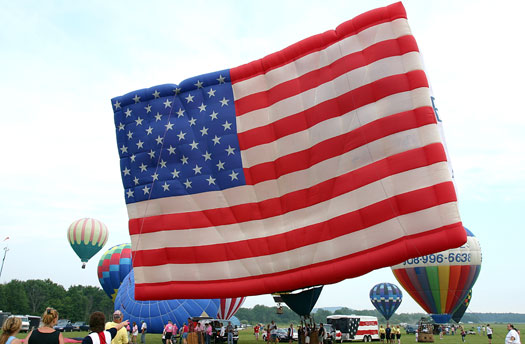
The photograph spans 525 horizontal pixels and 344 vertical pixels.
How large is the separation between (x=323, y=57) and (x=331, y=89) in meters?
0.77

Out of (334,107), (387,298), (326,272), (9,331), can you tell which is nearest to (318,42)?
(334,107)

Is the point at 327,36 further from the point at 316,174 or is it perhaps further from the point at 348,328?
the point at 348,328

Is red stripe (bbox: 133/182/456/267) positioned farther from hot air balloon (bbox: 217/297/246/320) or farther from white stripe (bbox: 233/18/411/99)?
hot air balloon (bbox: 217/297/246/320)

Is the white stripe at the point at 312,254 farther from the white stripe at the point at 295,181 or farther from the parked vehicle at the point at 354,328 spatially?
the parked vehicle at the point at 354,328

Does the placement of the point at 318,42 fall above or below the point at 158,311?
above

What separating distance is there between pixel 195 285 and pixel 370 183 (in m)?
4.07

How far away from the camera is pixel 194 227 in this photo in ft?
30.2

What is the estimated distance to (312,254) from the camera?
26.7 ft

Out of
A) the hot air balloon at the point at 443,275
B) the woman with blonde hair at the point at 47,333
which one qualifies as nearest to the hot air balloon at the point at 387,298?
the hot air balloon at the point at 443,275

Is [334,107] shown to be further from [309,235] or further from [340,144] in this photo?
[309,235]

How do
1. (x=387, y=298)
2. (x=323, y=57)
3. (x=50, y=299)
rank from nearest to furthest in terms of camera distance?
(x=323, y=57), (x=387, y=298), (x=50, y=299)

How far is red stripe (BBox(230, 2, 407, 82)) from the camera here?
8250 mm

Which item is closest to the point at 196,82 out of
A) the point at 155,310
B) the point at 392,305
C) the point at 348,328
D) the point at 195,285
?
the point at 195,285

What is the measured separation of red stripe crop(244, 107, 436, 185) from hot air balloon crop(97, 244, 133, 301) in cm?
2913
